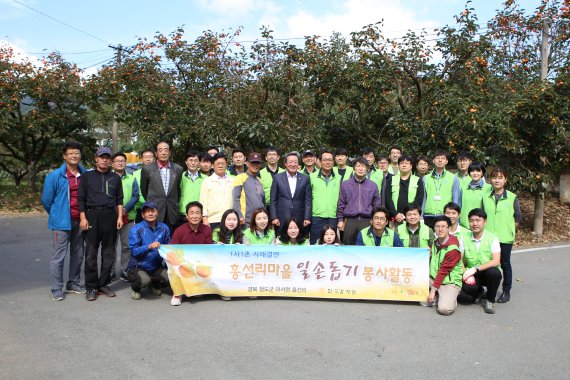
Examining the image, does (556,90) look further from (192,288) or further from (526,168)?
(192,288)

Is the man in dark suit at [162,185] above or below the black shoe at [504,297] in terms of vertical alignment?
above

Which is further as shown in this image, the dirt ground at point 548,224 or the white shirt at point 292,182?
the dirt ground at point 548,224

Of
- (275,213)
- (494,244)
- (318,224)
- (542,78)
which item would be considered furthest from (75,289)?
(542,78)

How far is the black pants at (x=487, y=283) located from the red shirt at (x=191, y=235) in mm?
3097

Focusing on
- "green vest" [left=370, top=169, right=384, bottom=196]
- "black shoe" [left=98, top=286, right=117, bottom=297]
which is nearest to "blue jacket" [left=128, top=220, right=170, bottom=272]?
"black shoe" [left=98, top=286, right=117, bottom=297]

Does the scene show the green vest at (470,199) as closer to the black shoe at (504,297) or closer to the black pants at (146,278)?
the black shoe at (504,297)

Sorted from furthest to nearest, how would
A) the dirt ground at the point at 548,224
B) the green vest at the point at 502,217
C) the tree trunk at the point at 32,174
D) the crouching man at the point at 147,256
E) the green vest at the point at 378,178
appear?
the tree trunk at the point at 32,174, the dirt ground at the point at 548,224, the green vest at the point at 378,178, the green vest at the point at 502,217, the crouching man at the point at 147,256

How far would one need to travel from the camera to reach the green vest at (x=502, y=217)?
5.92 metres

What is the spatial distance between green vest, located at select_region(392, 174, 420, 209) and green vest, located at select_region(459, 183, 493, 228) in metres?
0.64

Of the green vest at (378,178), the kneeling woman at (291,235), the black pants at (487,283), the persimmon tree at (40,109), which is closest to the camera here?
the black pants at (487,283)

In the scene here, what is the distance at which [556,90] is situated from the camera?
959 centimetres

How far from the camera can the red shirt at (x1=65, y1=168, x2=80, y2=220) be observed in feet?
18.9

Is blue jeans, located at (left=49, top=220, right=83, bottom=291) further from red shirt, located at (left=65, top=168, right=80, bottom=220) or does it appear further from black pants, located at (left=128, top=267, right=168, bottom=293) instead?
black pants, located at (left=128, top=267, right=168, bottom=293)

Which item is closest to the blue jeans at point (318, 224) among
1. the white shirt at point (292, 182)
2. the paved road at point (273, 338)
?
the white shirt at point (292, 182)
